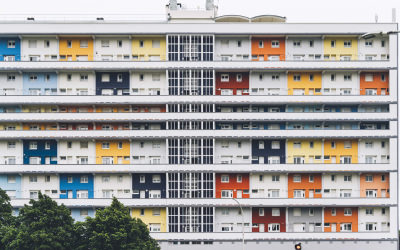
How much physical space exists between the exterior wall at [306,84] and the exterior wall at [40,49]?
87.6 feet

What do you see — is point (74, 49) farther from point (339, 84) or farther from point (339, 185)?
point (339, 185)

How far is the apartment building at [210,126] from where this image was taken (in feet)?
206

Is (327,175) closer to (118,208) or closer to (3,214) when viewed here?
(118,208)

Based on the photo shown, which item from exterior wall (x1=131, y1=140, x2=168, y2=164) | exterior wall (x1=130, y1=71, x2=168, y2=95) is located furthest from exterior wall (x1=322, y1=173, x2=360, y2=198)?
exterior wall (x1=130, y1=71, x2=168, y2=95)

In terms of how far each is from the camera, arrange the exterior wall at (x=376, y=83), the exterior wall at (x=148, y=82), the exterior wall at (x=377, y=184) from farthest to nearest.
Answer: the exterior wall at (x=376, y=83) < the exterior wall at (x=148, y=82) < the exterior wall at (x=377, y=184)

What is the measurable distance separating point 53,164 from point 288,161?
85.7ft

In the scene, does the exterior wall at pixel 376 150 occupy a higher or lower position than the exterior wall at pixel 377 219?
higher

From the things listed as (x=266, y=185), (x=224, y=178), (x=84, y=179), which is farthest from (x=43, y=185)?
(x=266, y=185)

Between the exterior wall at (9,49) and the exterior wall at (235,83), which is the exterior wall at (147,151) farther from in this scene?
the exterior wall at (9,49)

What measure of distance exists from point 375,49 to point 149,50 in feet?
85.0

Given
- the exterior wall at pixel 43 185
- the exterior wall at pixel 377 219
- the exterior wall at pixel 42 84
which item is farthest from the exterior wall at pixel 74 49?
the exterior wall at pixel 377 219

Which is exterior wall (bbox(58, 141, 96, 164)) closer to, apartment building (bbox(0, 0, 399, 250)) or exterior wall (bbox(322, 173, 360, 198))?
apartment building (bbox(0, 0, 399, 250))

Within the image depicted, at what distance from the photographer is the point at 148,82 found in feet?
212

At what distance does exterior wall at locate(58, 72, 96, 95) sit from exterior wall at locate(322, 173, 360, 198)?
1109 inches
